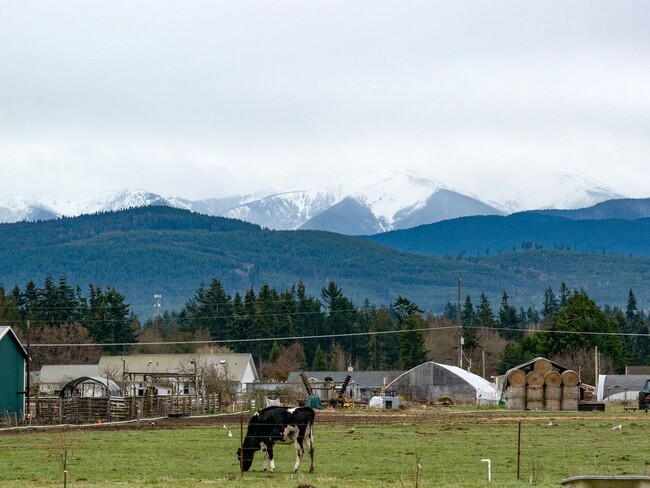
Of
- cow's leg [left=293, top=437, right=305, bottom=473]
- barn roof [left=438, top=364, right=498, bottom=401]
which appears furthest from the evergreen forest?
cow's leg [left=293, top=437, right=305, bottom=473]

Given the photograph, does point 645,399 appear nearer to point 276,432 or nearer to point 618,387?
point 618,387

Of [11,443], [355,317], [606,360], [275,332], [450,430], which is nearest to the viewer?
[11,443]

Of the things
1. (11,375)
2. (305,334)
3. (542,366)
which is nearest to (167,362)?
(305,334)

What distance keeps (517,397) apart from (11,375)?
3056cm

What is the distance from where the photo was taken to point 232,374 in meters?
116

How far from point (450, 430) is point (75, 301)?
3500 inches

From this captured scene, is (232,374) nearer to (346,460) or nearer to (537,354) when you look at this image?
(537,354)

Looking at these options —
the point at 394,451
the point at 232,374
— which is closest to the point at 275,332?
the point at 232,374

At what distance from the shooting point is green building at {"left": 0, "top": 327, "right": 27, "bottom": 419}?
203 ft

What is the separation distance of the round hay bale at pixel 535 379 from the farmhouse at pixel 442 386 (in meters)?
14.3

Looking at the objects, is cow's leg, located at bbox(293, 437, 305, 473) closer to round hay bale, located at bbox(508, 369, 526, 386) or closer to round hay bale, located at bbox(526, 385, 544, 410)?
round hay bale, located at bbox(508, 369, 526, 386)

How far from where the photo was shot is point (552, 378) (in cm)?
7625

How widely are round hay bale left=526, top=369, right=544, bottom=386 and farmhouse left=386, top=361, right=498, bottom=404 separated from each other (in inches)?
563

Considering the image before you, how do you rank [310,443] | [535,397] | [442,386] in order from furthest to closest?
[442,386] → [535,397] → [310,443]
